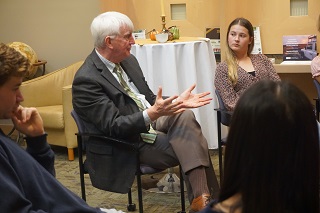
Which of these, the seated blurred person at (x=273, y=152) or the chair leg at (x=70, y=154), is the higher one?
the seated blurred person at (x=273, y=152)

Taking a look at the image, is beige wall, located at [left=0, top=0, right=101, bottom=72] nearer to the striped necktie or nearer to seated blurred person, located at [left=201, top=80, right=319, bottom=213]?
the striped necktie

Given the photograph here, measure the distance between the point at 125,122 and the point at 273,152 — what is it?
6.00ft

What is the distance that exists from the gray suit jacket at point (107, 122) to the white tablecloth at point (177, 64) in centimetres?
119

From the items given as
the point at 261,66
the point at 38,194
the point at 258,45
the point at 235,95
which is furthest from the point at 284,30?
the point at 38,194

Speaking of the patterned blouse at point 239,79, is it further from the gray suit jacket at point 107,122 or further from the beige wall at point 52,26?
the beige wall at point 52,26

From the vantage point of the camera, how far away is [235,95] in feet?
11.8

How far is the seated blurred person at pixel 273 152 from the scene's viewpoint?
1033 mm

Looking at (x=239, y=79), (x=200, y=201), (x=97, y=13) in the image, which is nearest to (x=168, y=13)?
(x=97, y=13)

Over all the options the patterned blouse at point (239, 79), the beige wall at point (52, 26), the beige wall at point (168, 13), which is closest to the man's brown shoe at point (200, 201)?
the patterned blouse at point (239, 79)

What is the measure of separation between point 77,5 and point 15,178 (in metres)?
4.13

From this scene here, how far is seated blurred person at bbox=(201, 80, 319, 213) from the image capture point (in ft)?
3.39

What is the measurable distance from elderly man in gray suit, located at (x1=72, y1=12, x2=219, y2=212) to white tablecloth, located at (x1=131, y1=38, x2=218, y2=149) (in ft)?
3.37

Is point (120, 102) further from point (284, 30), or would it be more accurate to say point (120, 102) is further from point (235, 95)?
point (284, 30)

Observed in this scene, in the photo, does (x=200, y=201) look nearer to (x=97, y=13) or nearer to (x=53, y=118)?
(x=53, y=118)
